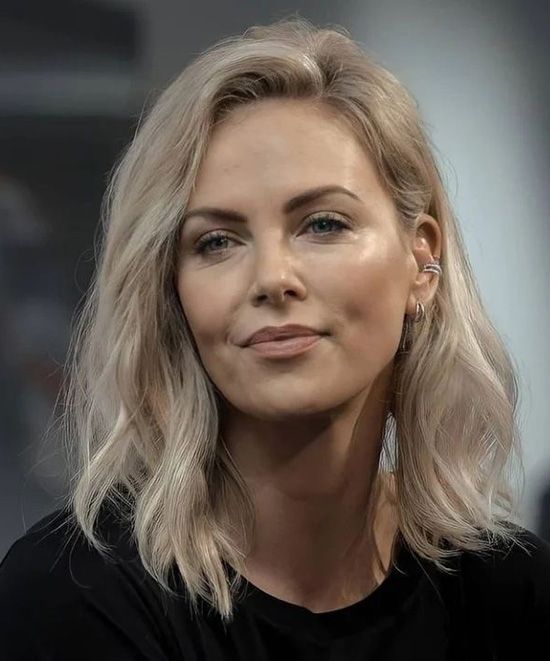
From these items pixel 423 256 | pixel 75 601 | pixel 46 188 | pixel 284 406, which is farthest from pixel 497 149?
pixel 75 601

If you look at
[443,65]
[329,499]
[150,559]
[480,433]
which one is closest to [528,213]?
[443,65]

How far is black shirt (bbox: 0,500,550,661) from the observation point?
2.78 ft

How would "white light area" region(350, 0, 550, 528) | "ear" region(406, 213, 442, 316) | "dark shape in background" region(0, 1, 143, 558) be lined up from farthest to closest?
"white light area" region(350, 0, 550, 528) < "dark shape in background" region(0, 1, 143, 558) < "ear" region(406, 213, 442, 316)

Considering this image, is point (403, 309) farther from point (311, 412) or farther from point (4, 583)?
point (4, 583)

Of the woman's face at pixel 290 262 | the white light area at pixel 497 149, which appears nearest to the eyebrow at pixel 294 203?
the woman's face at pixel 290 262

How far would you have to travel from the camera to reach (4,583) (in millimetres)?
881

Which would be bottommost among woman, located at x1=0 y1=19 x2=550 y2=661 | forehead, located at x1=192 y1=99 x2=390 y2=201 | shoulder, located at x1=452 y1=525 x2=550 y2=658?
shoulder, located at x1=452 y1=525 x2=550 y2=658

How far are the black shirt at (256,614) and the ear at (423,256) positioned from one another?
23 centimetres

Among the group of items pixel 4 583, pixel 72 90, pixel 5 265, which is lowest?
pixel 4 583

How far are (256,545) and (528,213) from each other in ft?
2.10

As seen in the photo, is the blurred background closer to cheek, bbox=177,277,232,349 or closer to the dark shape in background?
the dark shape in background

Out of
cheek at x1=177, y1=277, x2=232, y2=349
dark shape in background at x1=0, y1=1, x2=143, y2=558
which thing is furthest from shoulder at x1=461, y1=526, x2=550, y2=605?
dark shape in background at x1=0, y1=1, x2=143, y2=558

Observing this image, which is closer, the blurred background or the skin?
the skin

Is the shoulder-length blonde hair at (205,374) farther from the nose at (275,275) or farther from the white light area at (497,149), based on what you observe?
the white light area at (497,149)
